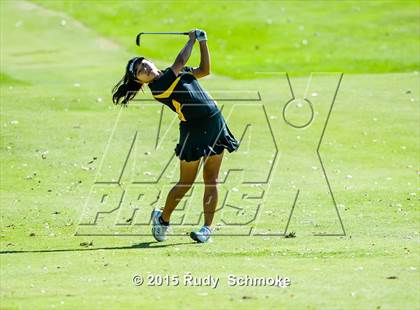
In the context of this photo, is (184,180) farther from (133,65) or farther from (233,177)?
(233,177)

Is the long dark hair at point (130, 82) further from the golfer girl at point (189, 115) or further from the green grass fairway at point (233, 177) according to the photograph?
the green grass fairway at point (233, 177)

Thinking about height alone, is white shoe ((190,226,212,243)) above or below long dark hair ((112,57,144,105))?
below

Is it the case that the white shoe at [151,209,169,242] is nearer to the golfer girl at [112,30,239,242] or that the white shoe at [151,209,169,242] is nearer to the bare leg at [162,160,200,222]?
the golfer girl at [112,30,239,242]

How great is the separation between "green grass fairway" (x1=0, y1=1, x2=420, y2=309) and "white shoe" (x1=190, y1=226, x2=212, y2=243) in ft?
0.48

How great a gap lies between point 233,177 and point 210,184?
4304 millimetres

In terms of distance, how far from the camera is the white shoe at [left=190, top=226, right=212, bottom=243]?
1148 cm

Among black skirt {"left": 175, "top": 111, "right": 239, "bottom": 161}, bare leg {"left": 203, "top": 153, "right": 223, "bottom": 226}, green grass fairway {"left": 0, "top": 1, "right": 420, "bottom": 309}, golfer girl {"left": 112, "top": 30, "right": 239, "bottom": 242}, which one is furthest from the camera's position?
bare leg {"left": 203, "top": 153, "right": 223, "bottom": 226}

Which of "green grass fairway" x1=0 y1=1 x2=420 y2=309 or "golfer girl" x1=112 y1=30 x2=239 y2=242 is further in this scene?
"golfer girl" x1=112 y1=30 x2=239 y2=242

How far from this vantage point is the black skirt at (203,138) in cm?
1138

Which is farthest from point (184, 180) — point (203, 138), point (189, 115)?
point (189, 115)

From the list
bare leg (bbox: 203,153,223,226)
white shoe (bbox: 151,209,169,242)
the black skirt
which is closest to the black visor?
the black skirt

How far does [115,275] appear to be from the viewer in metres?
9.72

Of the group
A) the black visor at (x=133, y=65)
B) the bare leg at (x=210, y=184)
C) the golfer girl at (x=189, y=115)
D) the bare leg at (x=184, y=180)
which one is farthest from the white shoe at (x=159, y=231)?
the black visor at (x=133, y=65)

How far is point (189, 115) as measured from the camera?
11.3 meters
